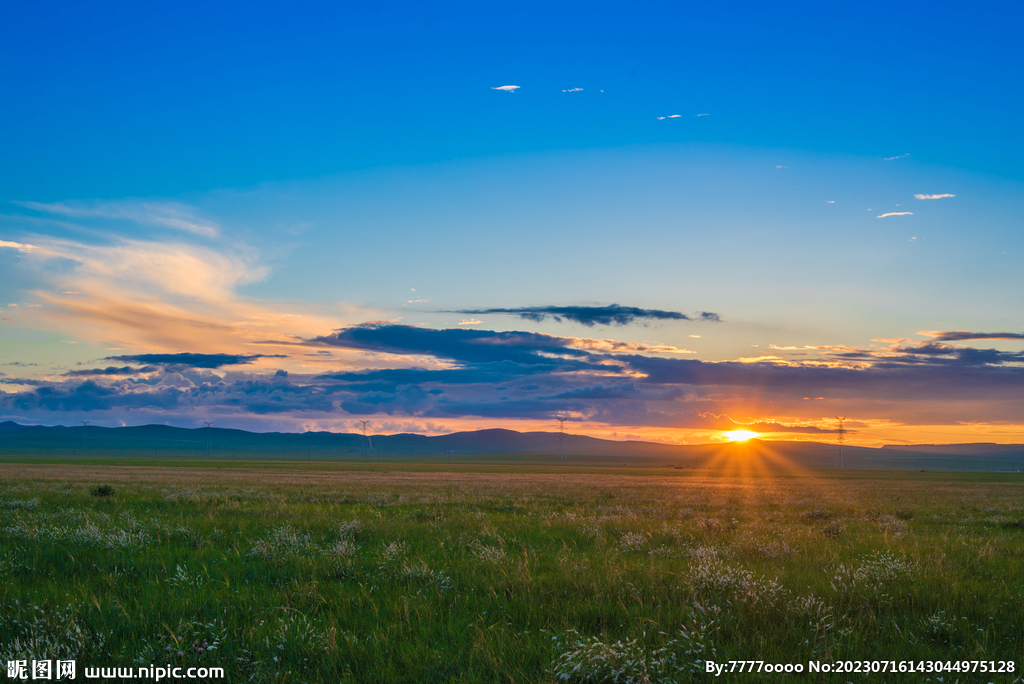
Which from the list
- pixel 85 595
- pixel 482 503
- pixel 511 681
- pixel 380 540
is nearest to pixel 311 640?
pixel 511 681

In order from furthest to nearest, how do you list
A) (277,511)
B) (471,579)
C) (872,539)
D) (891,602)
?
Answer: (277,511) < (872,539) < (471,579) < (891,602)

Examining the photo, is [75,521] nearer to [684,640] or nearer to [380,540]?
[380,540]

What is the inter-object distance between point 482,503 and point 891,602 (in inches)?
618

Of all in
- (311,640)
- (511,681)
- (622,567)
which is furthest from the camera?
(622,567)

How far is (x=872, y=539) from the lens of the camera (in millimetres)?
12625

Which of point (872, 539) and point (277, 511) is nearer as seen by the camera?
point (872, 539)

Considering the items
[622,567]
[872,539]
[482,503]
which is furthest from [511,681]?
[482,503]

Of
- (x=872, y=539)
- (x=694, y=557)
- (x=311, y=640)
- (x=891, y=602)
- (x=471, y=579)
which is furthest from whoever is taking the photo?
(x=872, y=539)

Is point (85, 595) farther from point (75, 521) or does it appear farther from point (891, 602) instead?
point (891, 602)

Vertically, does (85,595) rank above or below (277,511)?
above

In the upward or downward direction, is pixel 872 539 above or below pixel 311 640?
below

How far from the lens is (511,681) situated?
470cm

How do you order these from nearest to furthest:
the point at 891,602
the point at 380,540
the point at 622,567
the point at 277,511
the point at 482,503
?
1. the point at 891,602
2. the point at 622,567
3. the point at 380,540
4. the point at 277,511
5. the point at 482,503

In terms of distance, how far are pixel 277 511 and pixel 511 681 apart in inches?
529
